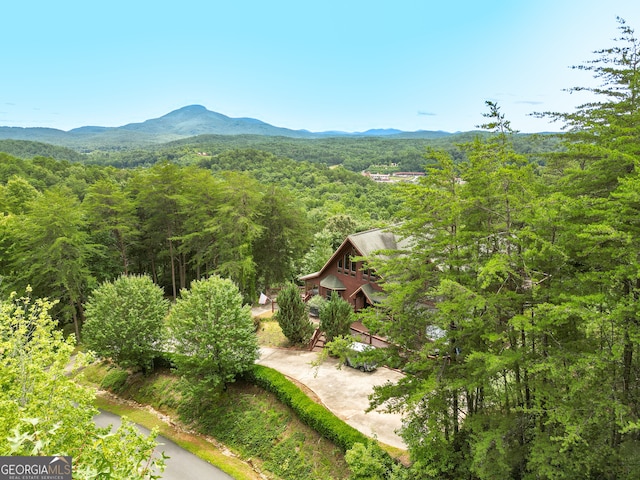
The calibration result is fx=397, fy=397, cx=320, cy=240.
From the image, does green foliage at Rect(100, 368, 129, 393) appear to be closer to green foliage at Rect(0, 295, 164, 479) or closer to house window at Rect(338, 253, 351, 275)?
green foliage at Rect(0, 295, 164, 479)

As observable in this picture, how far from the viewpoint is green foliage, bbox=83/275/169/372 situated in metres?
23.7

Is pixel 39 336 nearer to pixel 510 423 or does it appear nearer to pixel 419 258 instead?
pixel 419 258

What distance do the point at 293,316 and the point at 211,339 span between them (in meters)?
6.26

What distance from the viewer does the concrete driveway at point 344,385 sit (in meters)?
17.2

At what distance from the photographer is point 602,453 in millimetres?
10031

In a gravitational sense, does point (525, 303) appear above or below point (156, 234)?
above

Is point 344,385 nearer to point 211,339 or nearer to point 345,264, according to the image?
point 211,339

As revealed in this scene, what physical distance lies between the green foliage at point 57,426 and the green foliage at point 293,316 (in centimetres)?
1410

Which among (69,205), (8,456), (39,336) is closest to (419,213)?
(8,456)

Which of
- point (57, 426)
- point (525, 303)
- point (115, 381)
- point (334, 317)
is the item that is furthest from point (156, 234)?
point (525, 303)

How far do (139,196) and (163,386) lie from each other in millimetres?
18109

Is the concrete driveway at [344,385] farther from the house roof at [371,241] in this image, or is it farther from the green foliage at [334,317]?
the house roof at [371,241]

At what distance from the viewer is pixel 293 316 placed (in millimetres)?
25281

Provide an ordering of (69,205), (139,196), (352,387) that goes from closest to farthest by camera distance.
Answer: (352,387) → (69,205) → (139,196)
